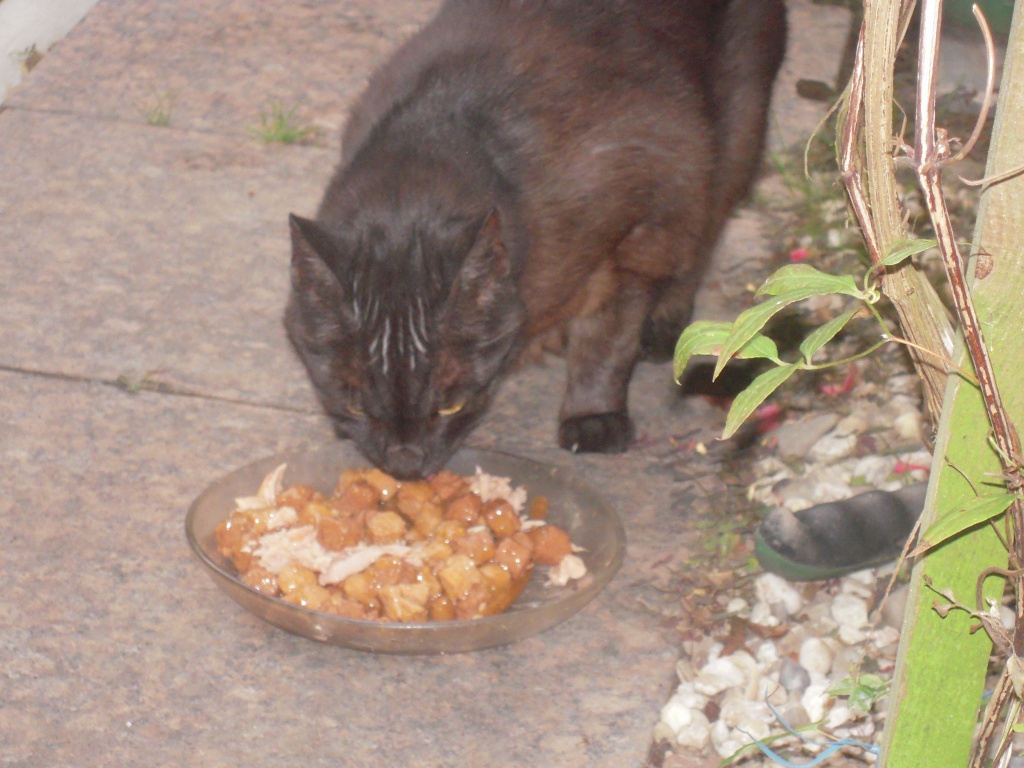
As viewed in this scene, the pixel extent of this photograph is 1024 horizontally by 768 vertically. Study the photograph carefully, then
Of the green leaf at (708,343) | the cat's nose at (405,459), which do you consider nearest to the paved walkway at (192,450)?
the cat's nose at (405,459)

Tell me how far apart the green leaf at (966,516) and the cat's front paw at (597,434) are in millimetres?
1755

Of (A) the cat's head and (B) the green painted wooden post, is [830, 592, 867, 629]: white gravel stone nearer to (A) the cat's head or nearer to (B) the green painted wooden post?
(A) the cat's head

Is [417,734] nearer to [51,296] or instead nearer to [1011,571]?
[1011,571]

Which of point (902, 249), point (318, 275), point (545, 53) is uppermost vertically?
point (902, 249)

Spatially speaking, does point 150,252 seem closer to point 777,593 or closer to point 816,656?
point 777,593

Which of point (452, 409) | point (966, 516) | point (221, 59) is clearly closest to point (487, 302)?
point (452, 409)

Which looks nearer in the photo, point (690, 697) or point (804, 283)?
point (804, 283)

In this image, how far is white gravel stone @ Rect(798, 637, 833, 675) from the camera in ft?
7.72

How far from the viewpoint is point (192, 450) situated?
9.54 ft

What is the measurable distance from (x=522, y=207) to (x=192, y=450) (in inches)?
38.2

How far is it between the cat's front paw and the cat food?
1.07 feet

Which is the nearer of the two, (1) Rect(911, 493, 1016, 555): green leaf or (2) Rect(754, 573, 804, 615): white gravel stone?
(1) Rect(911, 493, 1016, 555): green leaf

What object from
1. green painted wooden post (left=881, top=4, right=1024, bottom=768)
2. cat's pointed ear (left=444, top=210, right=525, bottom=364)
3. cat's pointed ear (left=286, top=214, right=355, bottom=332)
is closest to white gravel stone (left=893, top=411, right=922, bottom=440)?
cat's pointed ear (left=444, top=210, right=525, bottom=364)

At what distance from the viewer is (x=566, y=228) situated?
277 cm
